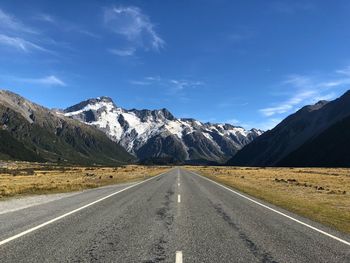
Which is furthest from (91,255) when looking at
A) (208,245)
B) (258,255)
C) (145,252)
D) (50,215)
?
(50,215)

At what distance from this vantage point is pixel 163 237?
40.8 feet

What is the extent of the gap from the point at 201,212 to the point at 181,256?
9.05 m

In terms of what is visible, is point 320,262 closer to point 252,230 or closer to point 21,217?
point 252,230

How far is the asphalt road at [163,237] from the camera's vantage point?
9906 millimetres

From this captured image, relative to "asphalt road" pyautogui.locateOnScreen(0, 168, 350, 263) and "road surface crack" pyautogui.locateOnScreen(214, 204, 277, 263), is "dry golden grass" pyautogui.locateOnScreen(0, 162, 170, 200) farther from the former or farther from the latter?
"road surface crack" pyautogui.locateOnScreen(214, 204, 277, 263)

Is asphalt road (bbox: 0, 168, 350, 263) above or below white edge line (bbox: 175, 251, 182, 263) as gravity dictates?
above

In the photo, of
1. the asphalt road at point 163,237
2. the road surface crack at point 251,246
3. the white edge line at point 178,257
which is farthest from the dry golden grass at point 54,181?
the white edge line at point 178,257

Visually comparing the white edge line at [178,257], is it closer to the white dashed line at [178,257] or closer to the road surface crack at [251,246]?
the white dashed line at [178,257]

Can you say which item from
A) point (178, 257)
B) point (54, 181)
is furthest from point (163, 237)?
point (54, 181)

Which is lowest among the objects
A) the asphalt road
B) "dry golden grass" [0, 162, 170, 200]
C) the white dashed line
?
the white dashed line

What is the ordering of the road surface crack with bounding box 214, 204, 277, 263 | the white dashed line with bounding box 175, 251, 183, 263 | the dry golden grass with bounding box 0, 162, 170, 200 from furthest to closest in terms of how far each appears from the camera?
the dry golden grass with bounding box 0, 162, 170, 200 → the road surface crack with bounding box 214, 204, 277, 263 → the white dashed line with bounding box 175, 251, 183, 263

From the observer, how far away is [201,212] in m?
18.8

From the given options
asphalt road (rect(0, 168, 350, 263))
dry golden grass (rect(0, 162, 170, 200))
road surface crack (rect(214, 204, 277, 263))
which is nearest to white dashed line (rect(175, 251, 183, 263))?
asphalt road (rect(0, 168, 350, 263))

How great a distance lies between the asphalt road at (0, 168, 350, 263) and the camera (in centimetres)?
991
